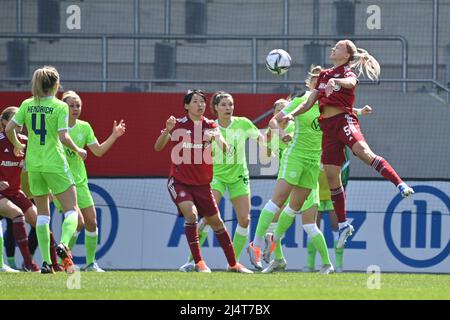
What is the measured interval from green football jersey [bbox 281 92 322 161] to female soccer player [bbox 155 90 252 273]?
2.73 feet

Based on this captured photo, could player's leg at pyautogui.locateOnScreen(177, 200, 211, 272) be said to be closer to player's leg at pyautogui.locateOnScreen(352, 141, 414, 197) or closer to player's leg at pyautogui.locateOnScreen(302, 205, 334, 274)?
player's leg at pyautogui.locateOnScreen(302, 205, 334, 274)

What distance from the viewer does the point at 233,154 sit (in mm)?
13406

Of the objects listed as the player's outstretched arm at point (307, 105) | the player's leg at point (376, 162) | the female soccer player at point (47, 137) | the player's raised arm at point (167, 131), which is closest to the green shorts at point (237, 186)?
the player's raised arm at point (167, 131)

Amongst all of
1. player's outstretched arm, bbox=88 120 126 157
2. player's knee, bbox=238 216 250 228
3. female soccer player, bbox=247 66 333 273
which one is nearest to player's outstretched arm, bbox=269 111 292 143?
female soccer player, bbox=247 66 333 273

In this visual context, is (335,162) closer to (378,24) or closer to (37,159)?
(37,159)

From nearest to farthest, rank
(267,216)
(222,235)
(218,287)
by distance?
(218,287) < (222,235) < (267,216)

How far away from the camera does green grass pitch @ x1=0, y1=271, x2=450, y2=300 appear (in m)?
8.84

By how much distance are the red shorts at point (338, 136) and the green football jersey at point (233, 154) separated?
6.44 ft

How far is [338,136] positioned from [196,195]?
5.52 ft

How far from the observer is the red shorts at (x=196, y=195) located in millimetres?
11977

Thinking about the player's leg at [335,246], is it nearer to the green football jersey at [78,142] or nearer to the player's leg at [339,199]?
the player's leg at [339,199]

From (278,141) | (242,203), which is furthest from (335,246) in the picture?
(242,203)

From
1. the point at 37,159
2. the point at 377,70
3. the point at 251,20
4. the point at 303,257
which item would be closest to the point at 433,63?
the point at 251,20

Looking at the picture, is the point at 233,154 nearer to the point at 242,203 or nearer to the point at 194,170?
the point at 242,203
